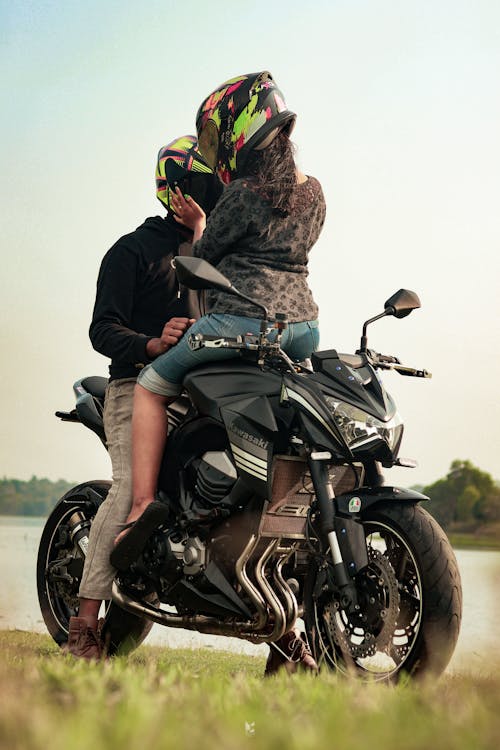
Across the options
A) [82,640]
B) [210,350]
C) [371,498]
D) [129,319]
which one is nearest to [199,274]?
[210,350]

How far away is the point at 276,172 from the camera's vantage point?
4.38 m

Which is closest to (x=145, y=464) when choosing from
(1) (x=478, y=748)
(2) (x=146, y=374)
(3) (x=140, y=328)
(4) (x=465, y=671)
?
(2) (x=146, y=374)

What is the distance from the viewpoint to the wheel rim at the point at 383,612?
3881 millimetres

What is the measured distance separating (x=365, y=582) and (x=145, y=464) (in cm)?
126

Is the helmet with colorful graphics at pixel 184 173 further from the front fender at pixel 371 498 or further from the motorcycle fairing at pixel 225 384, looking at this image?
the front fender at pixel 371 498

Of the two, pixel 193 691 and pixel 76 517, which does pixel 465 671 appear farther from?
pixel 76 517

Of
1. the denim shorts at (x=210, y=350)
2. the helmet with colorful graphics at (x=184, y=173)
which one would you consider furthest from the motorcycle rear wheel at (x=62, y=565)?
the helmet with colorful graphics at (x=184, y=173)

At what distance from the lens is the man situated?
4875 mm

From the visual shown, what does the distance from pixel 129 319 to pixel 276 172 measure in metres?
1.36

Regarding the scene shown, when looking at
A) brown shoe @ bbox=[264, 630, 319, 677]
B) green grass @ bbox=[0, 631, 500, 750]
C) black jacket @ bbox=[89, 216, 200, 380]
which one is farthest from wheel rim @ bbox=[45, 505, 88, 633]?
green grass @ bbox=[0, 631, 500, 750]

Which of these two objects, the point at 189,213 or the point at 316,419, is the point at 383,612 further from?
the point at 189,213

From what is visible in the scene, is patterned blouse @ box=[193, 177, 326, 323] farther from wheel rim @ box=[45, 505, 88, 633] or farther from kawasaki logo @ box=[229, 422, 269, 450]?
wheel rim @ box=[45, 505, 88, 633]

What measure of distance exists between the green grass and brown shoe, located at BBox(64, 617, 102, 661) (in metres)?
1.64

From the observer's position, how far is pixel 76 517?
5.74m
